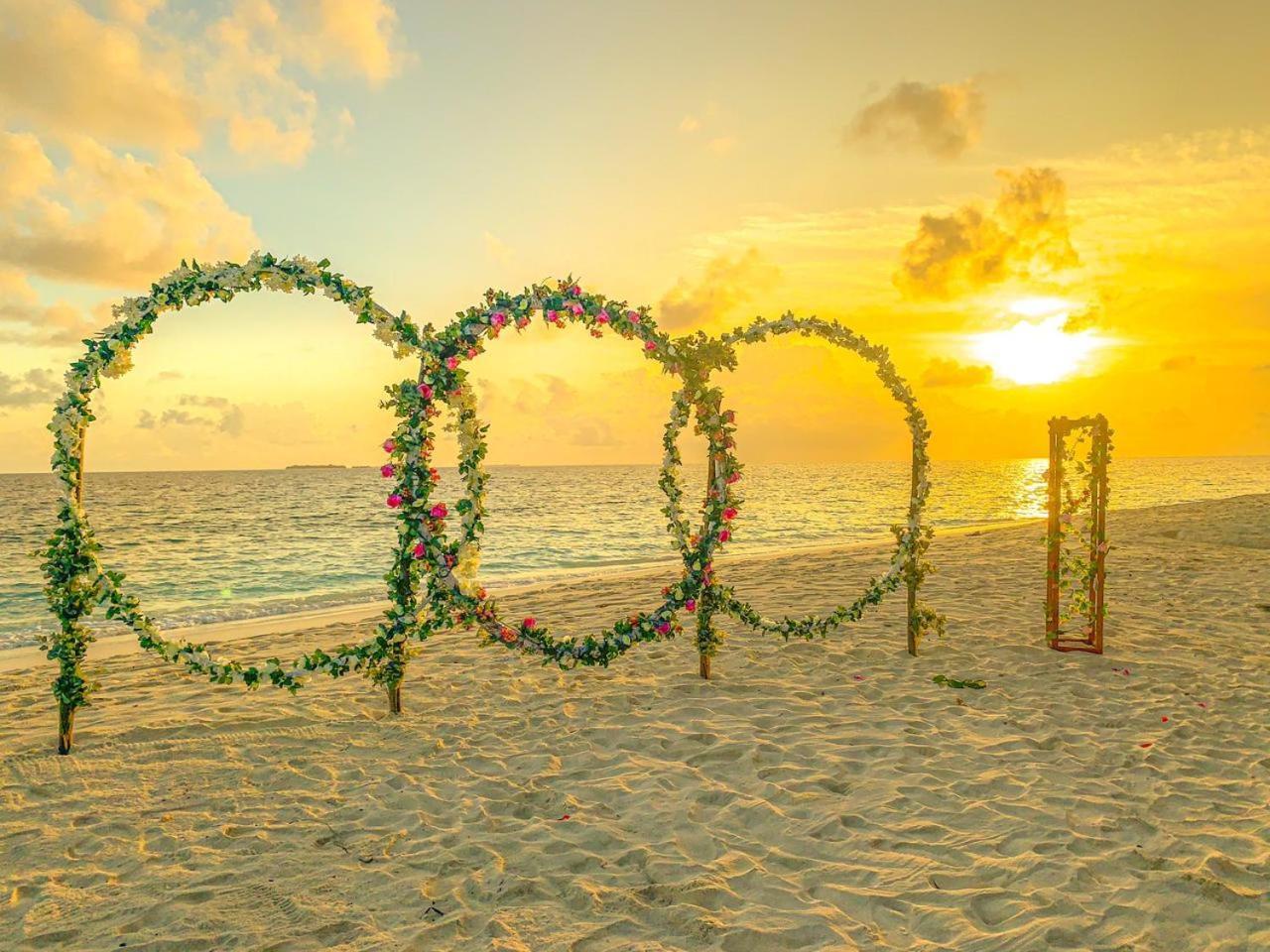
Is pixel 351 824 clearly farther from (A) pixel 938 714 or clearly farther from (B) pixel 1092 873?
(A) pixel 938 714

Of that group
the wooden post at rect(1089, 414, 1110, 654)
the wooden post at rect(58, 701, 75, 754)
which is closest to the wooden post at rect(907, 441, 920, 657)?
the wooden post at rect(1089, 414, 1110, 654)

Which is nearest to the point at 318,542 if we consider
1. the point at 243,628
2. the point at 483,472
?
the point at 243,628

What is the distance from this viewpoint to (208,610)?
54.0ft

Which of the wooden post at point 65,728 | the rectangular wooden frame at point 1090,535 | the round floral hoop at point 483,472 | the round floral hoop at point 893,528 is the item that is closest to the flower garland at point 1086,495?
the rectangular wooden frame at point 1090,535

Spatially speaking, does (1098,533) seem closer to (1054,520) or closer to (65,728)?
(1054,520)

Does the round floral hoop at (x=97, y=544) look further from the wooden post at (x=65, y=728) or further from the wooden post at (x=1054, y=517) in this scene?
the wooden post at (x=1054, y=517)

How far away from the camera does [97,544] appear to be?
268 inches

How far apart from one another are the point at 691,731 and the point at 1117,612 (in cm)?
792

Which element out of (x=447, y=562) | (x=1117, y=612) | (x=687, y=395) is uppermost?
(x=687, y=395)

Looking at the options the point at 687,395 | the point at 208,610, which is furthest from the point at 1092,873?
the point at 208,610

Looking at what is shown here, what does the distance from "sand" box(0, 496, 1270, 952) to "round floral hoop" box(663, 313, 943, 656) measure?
482 mm

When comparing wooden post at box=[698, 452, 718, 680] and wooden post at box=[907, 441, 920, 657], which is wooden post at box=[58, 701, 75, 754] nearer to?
wooden post at box=[698, 452, 718, 680]

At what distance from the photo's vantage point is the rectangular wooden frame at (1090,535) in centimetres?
896

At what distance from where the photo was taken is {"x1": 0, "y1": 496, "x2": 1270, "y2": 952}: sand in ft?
13.2
